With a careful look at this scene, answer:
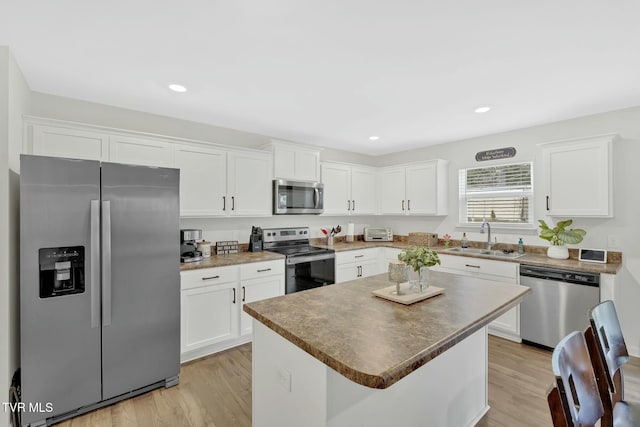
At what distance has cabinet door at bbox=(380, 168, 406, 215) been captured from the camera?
15.3 feet

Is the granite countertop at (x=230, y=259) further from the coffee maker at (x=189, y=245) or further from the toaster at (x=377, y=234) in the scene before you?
the toaster at (x=377, y=234)

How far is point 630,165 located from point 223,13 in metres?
3.96

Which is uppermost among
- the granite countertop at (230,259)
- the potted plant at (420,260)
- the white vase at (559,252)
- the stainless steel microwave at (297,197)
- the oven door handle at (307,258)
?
the stainless steel microwave at (297,197)

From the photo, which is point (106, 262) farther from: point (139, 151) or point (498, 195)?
point (498, 195)

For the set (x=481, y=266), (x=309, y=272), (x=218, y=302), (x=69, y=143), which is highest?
(x=69, y=143)

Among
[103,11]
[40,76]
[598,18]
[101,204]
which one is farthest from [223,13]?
[598,18]

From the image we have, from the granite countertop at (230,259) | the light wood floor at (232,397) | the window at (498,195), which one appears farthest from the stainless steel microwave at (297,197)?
the window at (498,195)

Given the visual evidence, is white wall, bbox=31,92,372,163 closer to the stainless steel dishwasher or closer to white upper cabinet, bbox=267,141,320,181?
white upper cabinet, bbox=267,141,320,181

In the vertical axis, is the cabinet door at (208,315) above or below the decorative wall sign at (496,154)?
below

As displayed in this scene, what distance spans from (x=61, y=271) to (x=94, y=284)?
217 millimetres

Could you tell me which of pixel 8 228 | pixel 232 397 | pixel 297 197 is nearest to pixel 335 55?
pixel 297 197

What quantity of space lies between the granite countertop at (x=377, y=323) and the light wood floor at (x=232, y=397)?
0.98m

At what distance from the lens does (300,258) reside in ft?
11.5

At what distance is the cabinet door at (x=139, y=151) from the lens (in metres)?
2.65
